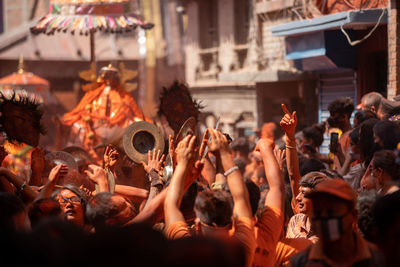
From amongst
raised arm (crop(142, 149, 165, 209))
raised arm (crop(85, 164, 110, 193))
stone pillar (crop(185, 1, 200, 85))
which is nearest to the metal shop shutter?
stone pillar (crop(185, 1, 200, 85))

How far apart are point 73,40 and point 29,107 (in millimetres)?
15456

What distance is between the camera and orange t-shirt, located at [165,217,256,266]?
3.51 m

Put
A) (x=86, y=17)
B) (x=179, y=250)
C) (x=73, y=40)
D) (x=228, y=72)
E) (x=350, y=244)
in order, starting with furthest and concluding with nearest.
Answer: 1. (x=73, y=40)
2. (x=228, y=72)
3. (x=86, y=17)
4. (x=350, y=244)
5. (x=179, y=250)

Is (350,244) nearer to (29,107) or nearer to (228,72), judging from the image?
(29,107)

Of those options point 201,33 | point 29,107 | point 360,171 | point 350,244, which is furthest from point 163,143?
point 201,33

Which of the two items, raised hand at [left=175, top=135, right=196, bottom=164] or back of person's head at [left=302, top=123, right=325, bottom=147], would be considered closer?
raised hand at [left=175, top=135, right=196, bottom=164]

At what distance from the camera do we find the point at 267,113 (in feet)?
48.8

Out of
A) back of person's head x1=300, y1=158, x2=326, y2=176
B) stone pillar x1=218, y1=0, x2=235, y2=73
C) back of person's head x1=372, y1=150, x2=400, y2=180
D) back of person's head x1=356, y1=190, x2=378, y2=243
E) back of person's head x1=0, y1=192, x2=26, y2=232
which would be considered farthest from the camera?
stone pillar x1=218, y1=0, x2=235, y2=73

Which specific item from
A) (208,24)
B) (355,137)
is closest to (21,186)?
(355,137)

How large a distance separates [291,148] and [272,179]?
1012 mm

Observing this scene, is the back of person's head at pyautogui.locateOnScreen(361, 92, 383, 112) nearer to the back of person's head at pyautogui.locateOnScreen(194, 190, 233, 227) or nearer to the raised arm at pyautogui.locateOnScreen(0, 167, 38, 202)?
the raised arm at pyautogui.locateOnScreen(0, 167, 38, 202)

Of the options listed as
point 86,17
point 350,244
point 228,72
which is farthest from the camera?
point 228,72

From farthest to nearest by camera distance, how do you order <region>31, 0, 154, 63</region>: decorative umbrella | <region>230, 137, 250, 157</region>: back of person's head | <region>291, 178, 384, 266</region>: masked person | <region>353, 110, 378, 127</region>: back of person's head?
<region>31, 0, 154, 63</region>: decorative umbrella
<region>230, 137, 250, 157</region>: back of person's head
<region>353, 110, 378, 127</region>: back of person's head
<region>291, 178, 384, 266</region>: masked person

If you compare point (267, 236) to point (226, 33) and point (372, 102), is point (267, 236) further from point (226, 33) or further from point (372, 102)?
point (226, 33)
